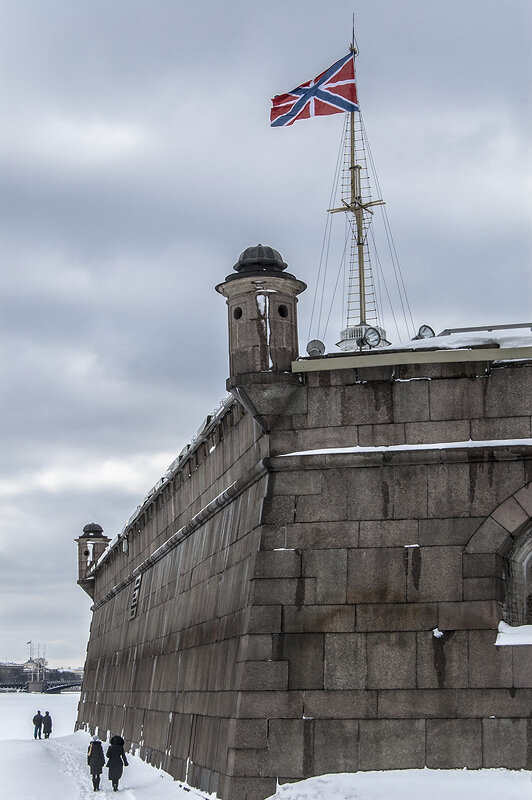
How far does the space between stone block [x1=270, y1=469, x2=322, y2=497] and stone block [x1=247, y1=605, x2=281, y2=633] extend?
1.47 m

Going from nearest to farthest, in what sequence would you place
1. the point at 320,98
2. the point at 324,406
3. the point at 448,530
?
the point at 448,530 → the point at 324,406 → the point at 320,98

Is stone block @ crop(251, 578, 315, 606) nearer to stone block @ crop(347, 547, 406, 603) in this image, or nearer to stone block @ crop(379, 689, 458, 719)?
stone block @ crop(347, 547, 406, 603)

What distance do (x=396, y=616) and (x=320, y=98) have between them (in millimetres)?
8313

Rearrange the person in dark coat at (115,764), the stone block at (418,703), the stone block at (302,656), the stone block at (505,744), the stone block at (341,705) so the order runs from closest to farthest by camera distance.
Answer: the stone block at (505,744) < the stone block at (418,703) < the stone block at (341,705) < the stone block at (302,656) < the person in dark coat at (115,764)

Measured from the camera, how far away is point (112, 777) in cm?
2048

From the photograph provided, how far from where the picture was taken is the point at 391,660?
14.1 metres

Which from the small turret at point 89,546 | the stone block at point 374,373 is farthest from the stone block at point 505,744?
the small turret at point 89,546

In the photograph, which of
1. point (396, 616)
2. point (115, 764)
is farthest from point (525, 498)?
point (115, 764)

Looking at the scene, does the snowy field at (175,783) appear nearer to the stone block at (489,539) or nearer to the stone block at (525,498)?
the stone block at (489,539)

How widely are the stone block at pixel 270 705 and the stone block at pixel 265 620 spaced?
2.44 feet

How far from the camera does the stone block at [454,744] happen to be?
44.0 feet

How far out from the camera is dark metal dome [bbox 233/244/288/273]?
16.4 meters

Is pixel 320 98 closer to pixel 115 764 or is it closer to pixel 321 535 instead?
pixel 321 535

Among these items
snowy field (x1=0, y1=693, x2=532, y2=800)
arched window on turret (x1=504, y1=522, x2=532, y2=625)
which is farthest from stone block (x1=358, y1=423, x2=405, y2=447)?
snowy field (x1=0, y1=693, x2=532, y2=800)
